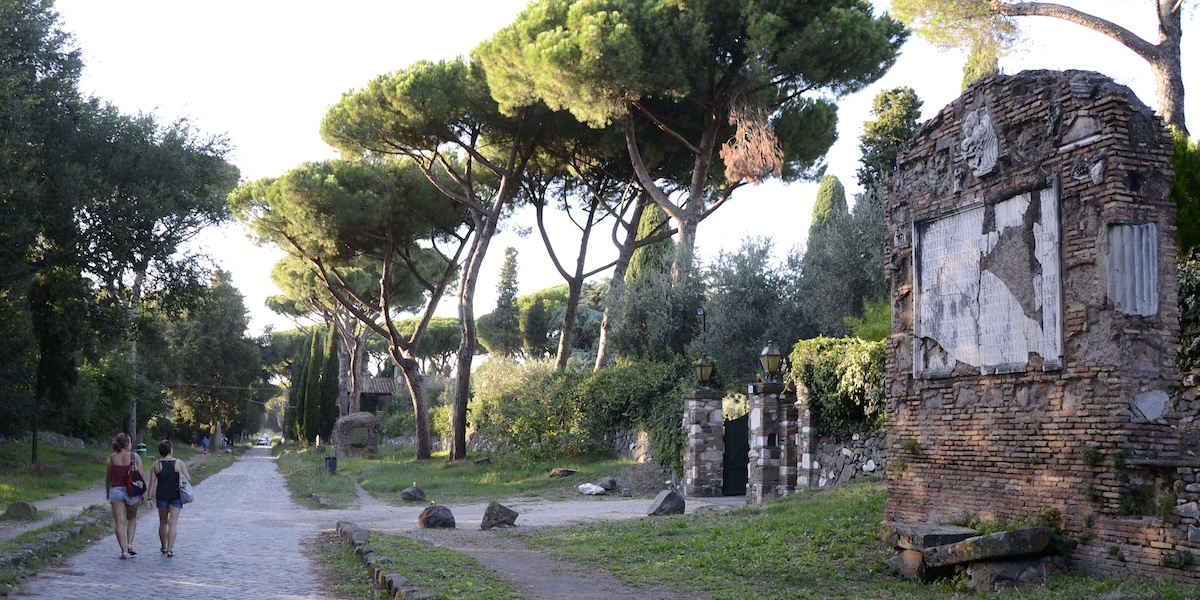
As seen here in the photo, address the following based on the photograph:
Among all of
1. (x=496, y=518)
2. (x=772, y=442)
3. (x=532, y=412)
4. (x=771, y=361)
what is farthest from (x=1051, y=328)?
(x=532, y=412)

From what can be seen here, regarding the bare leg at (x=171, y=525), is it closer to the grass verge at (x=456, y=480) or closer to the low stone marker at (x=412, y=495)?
the grass verge at (x=456, y=480)

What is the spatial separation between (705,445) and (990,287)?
35.1 feet

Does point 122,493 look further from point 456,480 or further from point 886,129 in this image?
point 886,129

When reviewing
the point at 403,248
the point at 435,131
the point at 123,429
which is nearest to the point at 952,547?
the point at 435,131

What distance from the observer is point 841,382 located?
15.8 m

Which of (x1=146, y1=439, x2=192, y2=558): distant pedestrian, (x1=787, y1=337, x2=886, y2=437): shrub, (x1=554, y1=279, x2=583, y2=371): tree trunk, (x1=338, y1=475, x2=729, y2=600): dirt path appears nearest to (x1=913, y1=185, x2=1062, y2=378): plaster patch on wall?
(x1=338, y1=475, x2=729, y2=600): dirt path

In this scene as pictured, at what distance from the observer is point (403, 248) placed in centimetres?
3183

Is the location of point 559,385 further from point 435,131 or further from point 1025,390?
point 1025,390

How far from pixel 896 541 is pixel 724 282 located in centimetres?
1595

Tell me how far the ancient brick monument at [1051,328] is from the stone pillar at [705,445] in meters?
9.11

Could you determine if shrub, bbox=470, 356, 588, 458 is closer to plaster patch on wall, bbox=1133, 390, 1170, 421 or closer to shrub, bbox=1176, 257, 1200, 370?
shrub, bbox=1176, 257, 1200, 370

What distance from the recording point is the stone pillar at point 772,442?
17.1 metres

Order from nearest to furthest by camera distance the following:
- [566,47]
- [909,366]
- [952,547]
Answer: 1. [952,547]
2. [909,366]
3. [566,47]

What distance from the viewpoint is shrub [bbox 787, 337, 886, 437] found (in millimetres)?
15383
